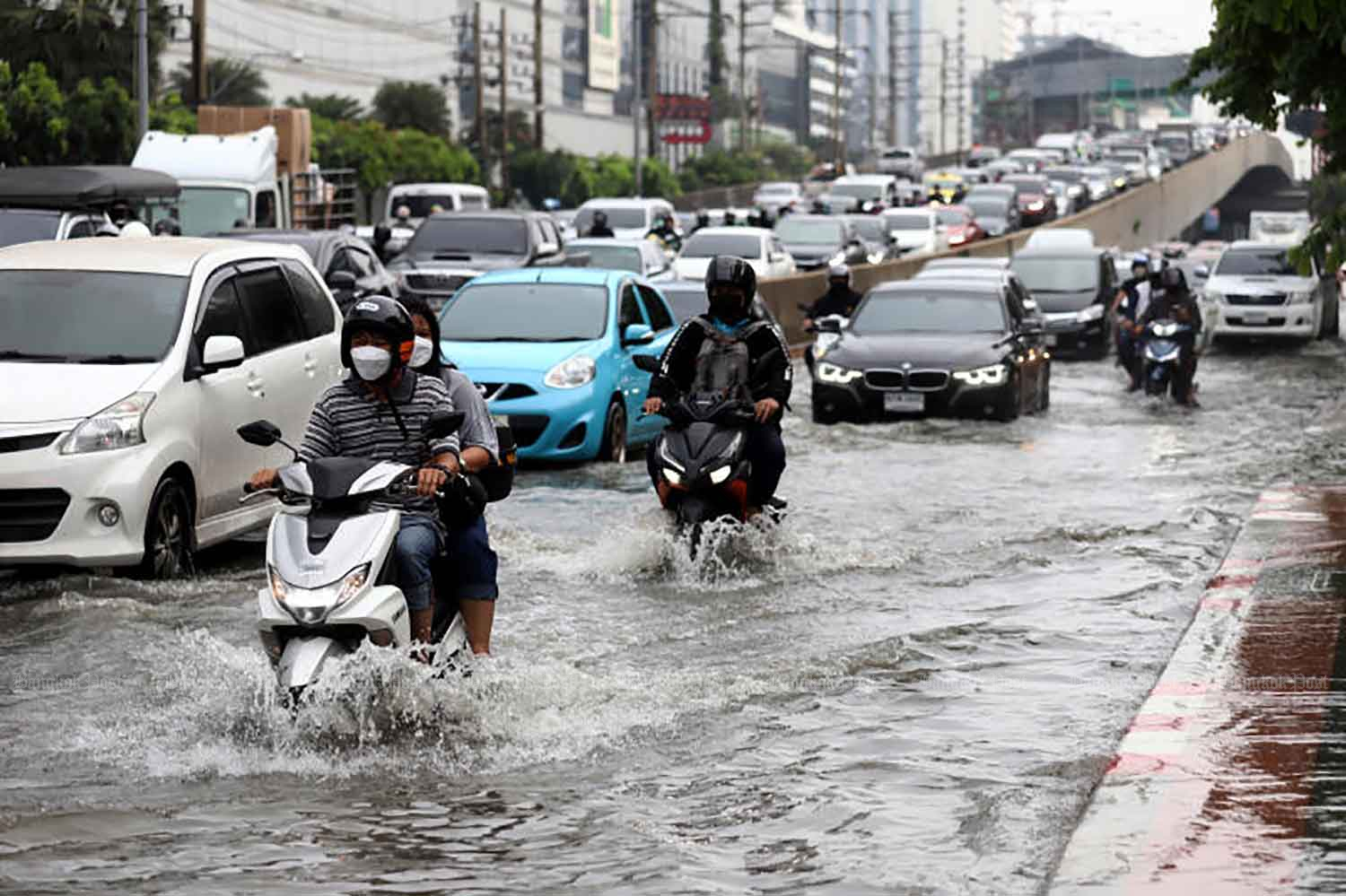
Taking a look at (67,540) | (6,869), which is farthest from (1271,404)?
(6,869)

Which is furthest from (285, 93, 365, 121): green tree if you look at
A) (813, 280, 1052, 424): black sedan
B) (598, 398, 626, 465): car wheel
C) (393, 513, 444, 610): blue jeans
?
(393, 513, 444, 610): blue jeans

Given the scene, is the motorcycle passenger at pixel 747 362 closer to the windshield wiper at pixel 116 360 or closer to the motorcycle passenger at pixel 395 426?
the windshield wiper at pixel 116 360

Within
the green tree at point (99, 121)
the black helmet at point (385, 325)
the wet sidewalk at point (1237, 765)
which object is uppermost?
the green tree at point (99, 121)

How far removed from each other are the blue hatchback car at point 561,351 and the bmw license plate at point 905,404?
9.85ft

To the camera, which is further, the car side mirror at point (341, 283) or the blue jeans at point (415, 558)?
the car side mirror at point (341, 283)

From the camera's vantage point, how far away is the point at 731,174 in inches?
4641

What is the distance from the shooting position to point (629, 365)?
2044cm

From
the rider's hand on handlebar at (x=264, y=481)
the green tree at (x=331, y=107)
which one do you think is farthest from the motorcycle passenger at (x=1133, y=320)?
the green tree at (x=331, y=107)

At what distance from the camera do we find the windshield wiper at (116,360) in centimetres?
1280

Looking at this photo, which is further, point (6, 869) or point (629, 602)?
point (629, 602)

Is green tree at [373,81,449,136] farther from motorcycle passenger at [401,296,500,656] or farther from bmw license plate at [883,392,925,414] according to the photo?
motorcycle passenger at [401,296,500,656]

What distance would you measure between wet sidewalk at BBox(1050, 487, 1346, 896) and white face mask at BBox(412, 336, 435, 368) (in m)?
2.65

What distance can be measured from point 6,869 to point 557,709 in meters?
2.72

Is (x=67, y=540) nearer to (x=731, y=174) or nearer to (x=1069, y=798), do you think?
(x=1069, y=798)
